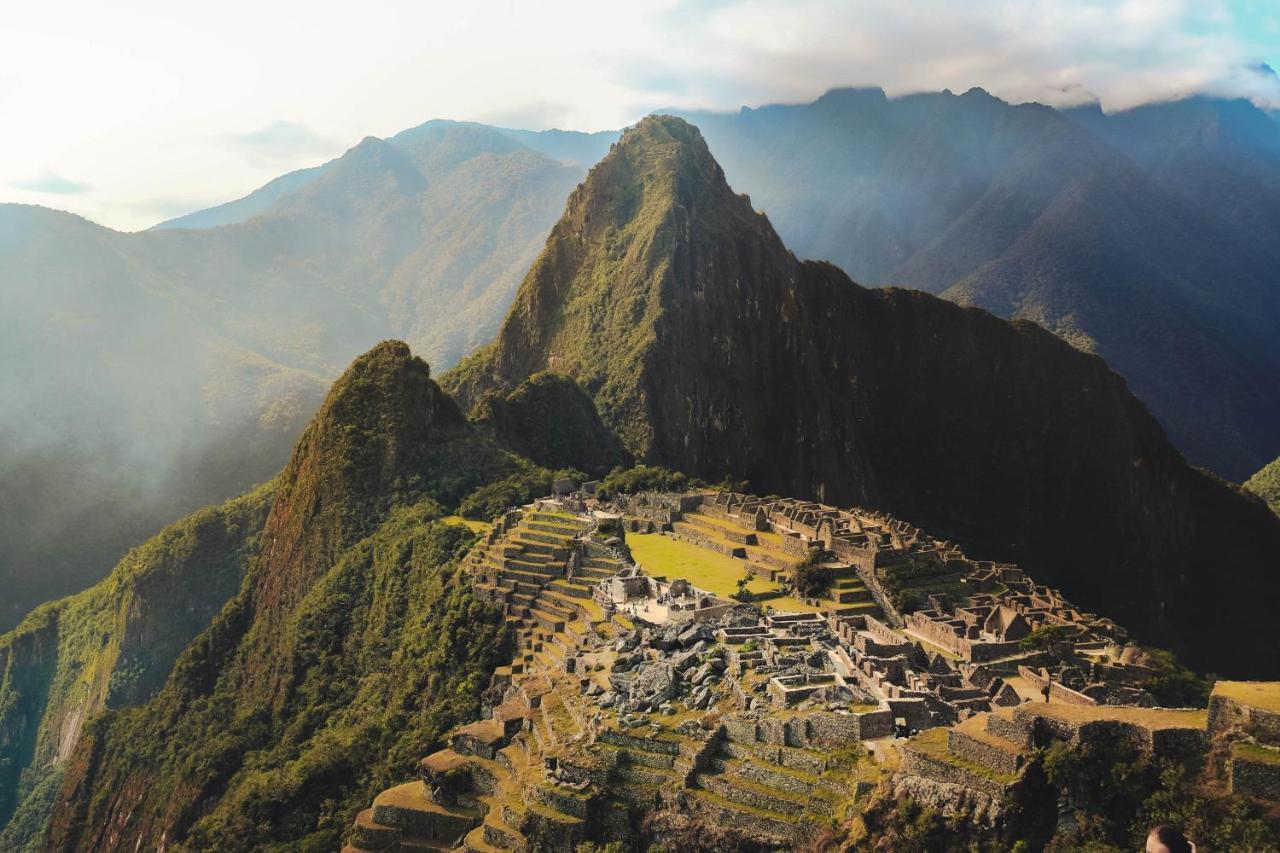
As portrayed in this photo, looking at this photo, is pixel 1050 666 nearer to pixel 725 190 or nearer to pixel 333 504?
pixel 333 504

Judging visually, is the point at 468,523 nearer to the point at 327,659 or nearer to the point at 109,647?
the point at 327,659

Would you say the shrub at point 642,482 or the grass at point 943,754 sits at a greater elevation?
the shrub at point 642,482

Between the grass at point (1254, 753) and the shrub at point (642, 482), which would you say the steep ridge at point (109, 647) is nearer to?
the shrub at point (642, 482)

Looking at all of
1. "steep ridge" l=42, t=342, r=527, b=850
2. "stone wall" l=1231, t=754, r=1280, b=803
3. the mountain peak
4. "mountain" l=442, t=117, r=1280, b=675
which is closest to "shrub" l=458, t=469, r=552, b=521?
"steep ridge" l=42, t=342, r=527, b=850

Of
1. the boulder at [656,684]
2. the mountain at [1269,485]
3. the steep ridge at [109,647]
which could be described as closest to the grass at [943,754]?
the boulder at [656,684]

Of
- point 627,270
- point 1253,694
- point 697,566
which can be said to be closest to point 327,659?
point 697,566

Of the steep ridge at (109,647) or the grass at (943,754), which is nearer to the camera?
the grass at (943,754)
